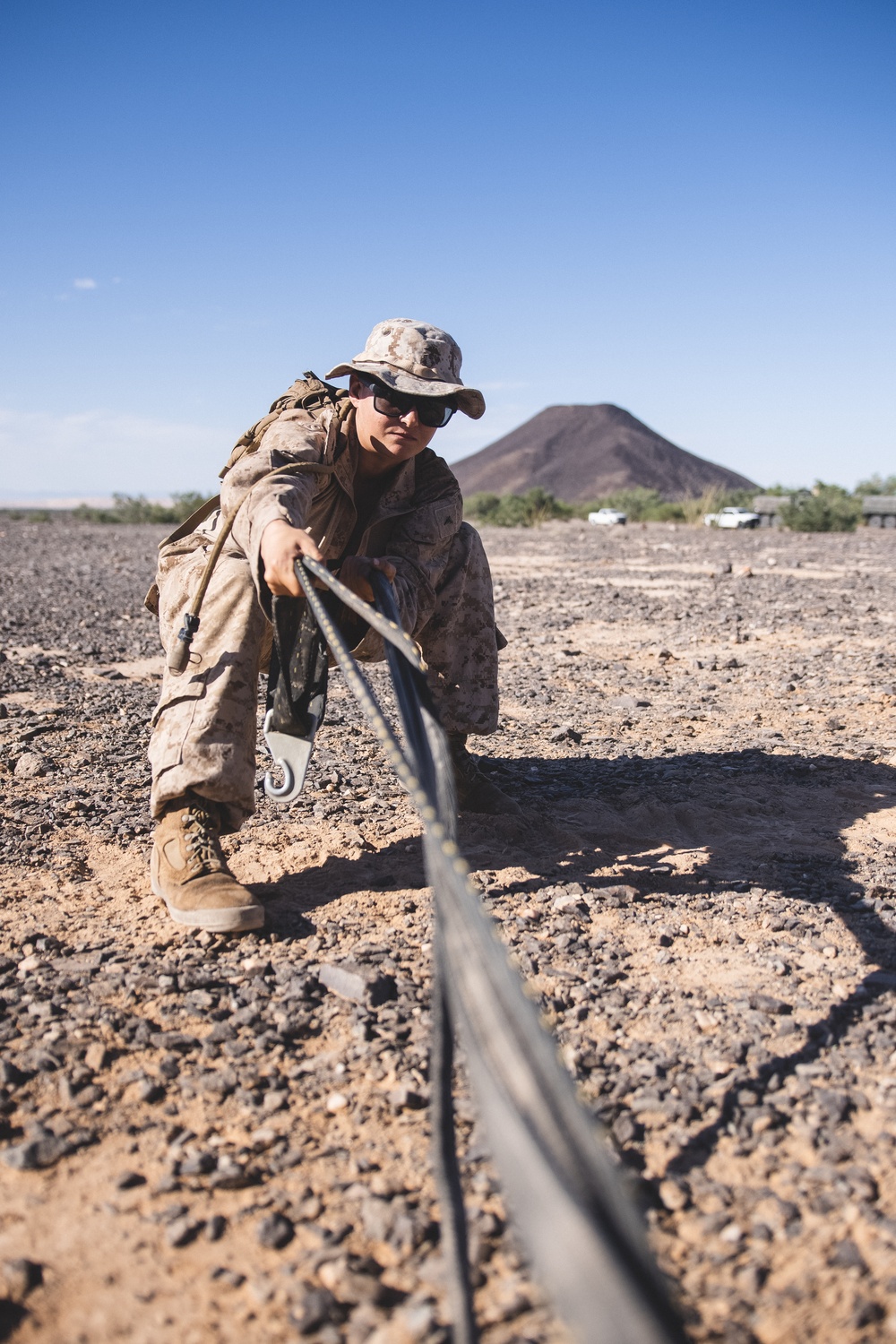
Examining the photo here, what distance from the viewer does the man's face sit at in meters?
2.92

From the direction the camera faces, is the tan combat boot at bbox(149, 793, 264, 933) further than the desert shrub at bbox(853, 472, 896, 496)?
No

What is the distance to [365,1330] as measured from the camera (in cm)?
128

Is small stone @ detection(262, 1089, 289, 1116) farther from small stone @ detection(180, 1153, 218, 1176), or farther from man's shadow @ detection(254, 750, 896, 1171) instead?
man's shadow @ detection(254, 750, 896, 1171)

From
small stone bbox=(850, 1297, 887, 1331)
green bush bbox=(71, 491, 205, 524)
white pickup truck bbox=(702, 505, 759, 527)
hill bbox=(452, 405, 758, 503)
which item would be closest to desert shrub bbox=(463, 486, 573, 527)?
white pickup truck bbox=(702, 505, 759, 527)

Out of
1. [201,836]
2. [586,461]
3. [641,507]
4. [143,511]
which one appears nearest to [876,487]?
[641,507]

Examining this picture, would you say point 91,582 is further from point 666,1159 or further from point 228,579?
point 666,1159

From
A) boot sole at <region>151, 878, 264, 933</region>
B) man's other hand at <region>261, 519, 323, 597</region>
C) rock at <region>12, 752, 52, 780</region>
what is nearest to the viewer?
man's other hand at <region>261, 519, 323, 597</region>

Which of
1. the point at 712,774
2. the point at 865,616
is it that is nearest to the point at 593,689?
the point at 712,774

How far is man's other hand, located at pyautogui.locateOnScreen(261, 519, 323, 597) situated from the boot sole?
0.77m

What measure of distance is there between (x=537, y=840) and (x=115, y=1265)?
190 cm

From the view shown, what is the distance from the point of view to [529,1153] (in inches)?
38.5

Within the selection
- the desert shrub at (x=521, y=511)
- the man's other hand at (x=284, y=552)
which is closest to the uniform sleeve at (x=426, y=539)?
the man's other hand at (x=284, y=552)

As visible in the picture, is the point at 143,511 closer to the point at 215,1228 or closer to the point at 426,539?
the point at 426,539

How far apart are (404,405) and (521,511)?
80.6ft
